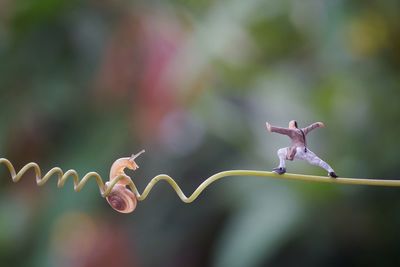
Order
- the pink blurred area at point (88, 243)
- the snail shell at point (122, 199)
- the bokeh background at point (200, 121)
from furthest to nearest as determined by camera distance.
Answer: the pink blurred area at point (88, 243)
the bokeh background at point (200, 121)
the snail shell at point (122, 199)

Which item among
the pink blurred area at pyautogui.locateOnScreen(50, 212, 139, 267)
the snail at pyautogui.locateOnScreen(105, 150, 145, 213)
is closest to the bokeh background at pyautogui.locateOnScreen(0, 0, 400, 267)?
the pink blurred area at pyautogui.locateOnScreen(50, 212, 139, 267)

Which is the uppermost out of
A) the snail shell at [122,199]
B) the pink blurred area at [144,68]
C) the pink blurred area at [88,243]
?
the pink blurred area at [144,68]

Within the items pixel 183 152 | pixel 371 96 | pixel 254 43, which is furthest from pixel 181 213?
pixel 371 96

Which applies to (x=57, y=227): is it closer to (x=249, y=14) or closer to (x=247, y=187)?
(x=247, y=187)

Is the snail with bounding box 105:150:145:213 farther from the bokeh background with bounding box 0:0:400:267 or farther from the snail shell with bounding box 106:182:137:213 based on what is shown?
the bokeh background with bounding box 0:0:400:267

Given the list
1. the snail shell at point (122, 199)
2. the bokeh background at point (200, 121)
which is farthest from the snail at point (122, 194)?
the bokeh background at point (200, 121)

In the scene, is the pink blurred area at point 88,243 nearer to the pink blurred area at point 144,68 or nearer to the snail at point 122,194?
the pink blurred area at point 144,68
